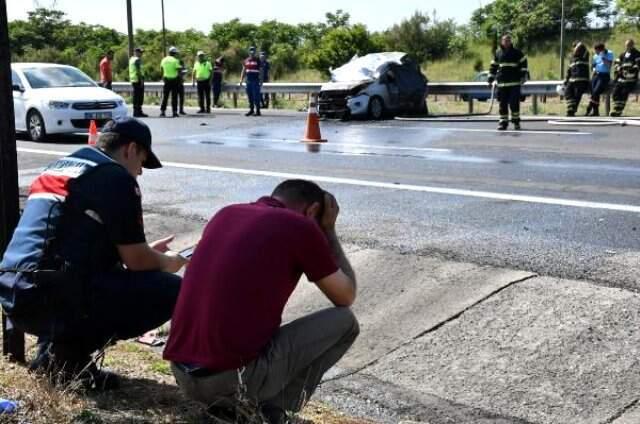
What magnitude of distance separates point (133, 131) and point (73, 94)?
13792 mm

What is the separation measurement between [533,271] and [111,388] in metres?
3.03

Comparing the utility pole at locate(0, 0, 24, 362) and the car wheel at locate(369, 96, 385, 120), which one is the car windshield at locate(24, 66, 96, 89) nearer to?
the car wheel at locate(369, 96, 385, 120)

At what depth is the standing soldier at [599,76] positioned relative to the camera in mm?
20359

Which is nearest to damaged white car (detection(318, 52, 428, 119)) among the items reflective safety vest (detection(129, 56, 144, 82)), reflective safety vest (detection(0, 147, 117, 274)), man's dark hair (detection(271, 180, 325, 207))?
reflective safety vest (detection(129, 56, 144, 82))

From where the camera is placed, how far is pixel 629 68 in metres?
19.9

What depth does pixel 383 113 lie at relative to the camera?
21031 mm

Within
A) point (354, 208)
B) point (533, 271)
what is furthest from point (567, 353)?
point (354, 208)

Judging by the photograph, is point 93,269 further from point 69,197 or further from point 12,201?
point 12,201

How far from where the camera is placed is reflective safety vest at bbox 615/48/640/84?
19.8 m

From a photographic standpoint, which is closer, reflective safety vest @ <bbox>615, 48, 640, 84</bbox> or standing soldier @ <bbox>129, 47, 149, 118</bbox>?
reflective safety vest @ <bbox>615, 48, 640, 84</bbox>

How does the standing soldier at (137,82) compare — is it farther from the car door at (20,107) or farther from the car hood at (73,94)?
the car door at (20,107)

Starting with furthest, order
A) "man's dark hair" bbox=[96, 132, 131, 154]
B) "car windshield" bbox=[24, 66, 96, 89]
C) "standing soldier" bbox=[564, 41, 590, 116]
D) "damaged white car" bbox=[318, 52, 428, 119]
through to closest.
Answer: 1. "damaged white car" bbox=[318, 52, 428, 119]
2. "standing soldier" bbox=[564, 41, 590, 116]
3. "car windshield" bbox=[24, 66, 96, 89]
4. "man's dark hair" bbox=[96, 132, 131, 154]

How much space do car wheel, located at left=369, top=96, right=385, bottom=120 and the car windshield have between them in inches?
243

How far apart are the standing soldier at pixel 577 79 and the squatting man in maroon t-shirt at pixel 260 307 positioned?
696 inches
